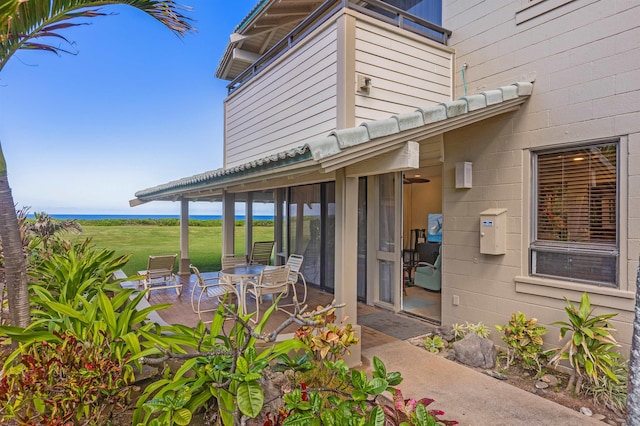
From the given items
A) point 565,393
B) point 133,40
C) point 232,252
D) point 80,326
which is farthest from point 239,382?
point 133,40

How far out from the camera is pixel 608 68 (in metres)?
4.08

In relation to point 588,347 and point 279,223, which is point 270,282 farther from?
point 588,347

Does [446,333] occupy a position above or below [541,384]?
above

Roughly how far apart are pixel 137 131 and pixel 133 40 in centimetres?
713

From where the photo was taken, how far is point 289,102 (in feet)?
19.1

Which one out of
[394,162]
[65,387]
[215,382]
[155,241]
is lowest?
[155,241]

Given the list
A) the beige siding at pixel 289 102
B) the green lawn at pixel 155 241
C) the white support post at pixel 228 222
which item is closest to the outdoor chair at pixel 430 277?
the beige siding at pixel 289 102

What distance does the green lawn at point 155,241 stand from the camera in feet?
56.3

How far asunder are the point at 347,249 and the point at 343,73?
89.3 inches

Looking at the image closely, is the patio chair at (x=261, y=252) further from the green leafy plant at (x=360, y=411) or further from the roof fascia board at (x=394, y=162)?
the green leafy plant at (x=360, y=411)

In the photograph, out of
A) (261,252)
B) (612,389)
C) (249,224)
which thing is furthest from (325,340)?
(249,224)

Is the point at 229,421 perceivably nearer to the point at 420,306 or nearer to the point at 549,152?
the point at 549,152

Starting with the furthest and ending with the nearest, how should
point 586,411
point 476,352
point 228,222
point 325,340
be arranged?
point 228,222 → point 476,352 → point 586,411 → point 325,340

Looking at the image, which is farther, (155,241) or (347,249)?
(155,241)
